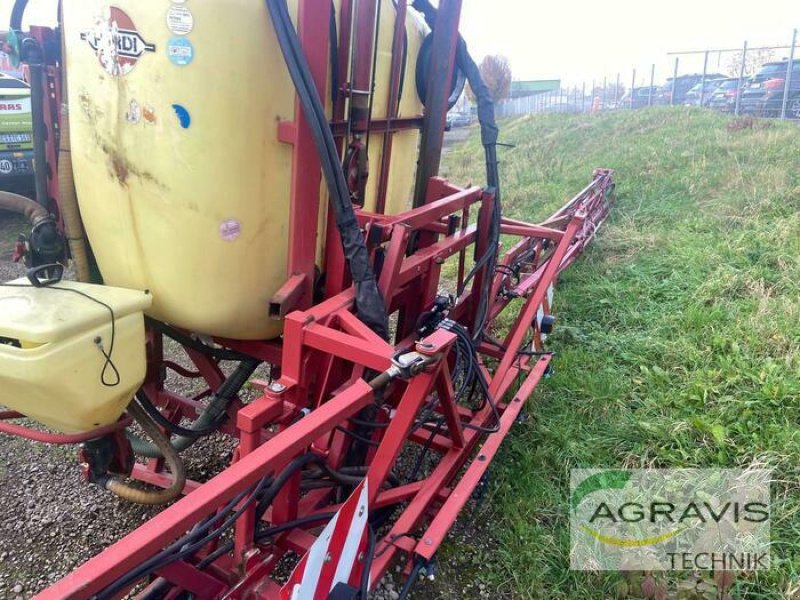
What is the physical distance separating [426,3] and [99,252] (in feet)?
6.16

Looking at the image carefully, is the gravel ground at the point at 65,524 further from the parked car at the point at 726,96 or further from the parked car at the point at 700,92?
the parked car at the point at 700,92

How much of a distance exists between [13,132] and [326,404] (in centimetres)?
668

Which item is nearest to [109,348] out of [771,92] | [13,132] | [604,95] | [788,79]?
[13,132]

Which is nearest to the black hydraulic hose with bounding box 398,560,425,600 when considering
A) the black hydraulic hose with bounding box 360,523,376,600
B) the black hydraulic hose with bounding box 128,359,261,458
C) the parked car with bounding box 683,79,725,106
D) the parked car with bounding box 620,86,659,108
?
the black hydraulic hose with bounding box 360,523,376,600

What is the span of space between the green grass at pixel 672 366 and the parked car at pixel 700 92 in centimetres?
962

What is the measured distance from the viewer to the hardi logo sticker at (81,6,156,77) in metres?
1.76

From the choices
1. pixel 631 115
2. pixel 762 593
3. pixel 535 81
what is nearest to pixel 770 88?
pixel 631 115

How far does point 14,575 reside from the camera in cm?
232

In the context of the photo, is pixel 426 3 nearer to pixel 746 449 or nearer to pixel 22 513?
pixel 746 449

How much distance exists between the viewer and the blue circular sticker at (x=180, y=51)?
174 cm

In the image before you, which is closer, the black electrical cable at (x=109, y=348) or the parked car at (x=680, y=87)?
the black electrical cable at (x=109, y=348)

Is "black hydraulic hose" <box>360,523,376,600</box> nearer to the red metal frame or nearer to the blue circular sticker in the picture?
the red metal frame

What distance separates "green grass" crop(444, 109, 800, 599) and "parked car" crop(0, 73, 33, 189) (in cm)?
612

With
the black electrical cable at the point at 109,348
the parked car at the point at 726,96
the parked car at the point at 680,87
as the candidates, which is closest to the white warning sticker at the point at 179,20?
the black electrical cable at the point at 109,348
